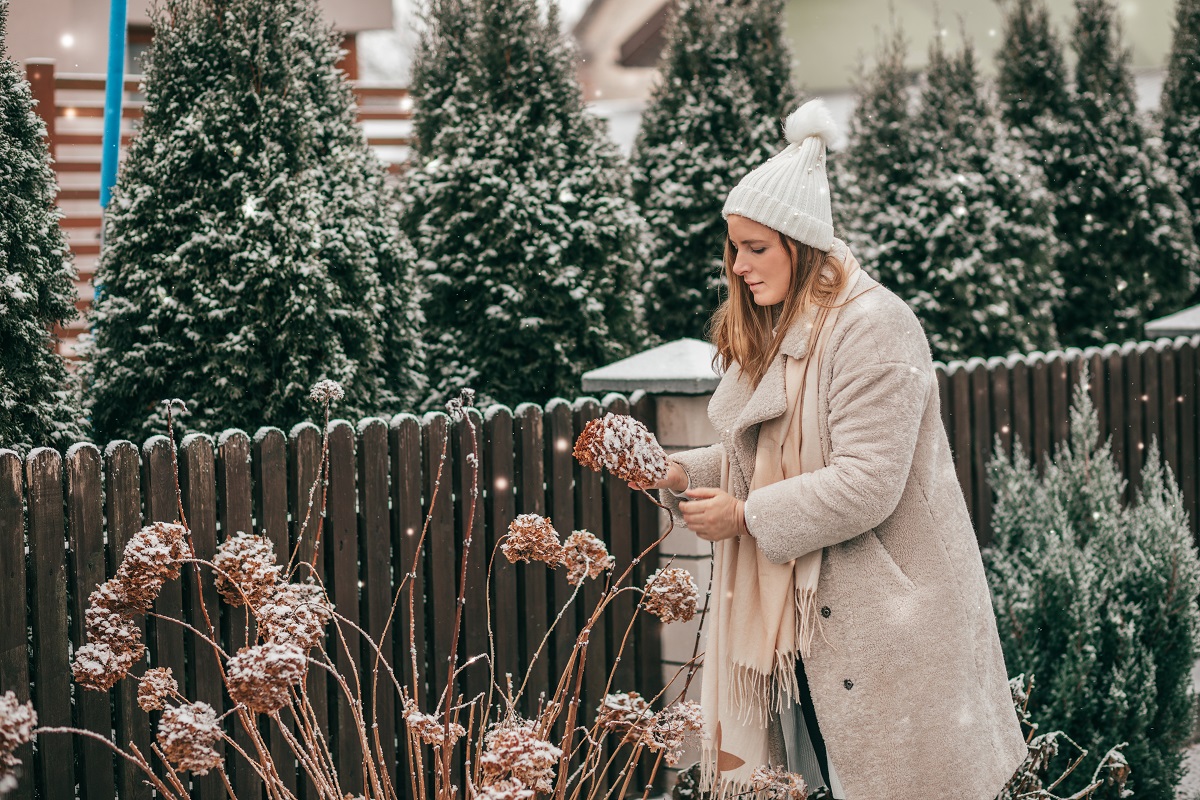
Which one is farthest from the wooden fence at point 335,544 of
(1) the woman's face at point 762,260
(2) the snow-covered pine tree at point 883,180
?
(2) the snow-covered pine tree at point 883,180

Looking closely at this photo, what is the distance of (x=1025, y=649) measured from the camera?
4043mm

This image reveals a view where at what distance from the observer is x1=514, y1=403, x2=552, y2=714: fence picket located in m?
3.90

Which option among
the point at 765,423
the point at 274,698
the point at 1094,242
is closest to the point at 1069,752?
the point at 765,423

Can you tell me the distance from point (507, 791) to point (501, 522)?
187 cm

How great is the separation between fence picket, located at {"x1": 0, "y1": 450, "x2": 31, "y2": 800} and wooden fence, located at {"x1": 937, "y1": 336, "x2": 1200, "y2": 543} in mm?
3637

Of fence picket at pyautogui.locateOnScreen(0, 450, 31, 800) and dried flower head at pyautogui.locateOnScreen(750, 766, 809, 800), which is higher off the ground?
fence picket at pyautogui.locateOnScreen(0, 450, 31, 800)

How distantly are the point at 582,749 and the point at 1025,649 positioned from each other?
5.08 ft

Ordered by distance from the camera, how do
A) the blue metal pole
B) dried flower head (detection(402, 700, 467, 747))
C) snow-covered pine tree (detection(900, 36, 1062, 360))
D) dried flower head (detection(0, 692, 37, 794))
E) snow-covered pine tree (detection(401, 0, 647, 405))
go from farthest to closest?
1. snow-covered pine tree (detection(900, 36, 1062, 360))
2. snow-covered pine tree (detection(401, 0, 647, 405))
3. the blue metal pole
4. dried flower head (detection(402, 700, 467, 747))
5. dried flower head (detection(0, 692, 37, 794))

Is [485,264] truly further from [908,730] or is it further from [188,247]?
[908,730]

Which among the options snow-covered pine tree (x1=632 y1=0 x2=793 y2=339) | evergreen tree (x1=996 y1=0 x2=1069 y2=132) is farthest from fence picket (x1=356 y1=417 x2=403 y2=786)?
evergreen tree (x1=996 y1=0 x2=1069 y2=132)

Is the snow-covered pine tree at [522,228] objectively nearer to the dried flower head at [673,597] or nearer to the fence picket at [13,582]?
the fence picket at [13,582]

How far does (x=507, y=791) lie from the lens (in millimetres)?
1974

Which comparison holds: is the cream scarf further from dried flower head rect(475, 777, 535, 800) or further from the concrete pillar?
the concrete pillar

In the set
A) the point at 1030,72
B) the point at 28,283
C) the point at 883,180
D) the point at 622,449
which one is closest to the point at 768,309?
the point at 622,449
